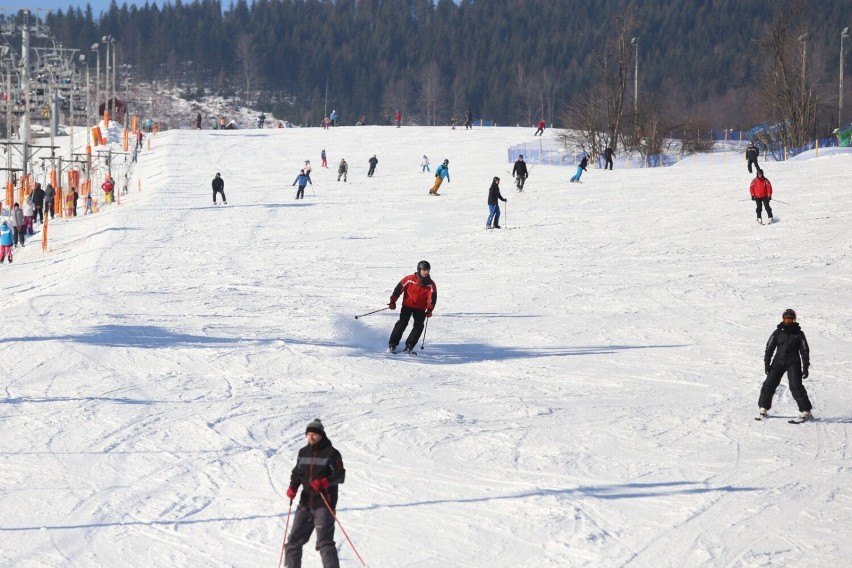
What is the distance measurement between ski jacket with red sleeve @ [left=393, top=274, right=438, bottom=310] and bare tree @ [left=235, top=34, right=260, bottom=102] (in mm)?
133970

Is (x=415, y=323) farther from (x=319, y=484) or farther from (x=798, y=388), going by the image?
(x=319, y=484)

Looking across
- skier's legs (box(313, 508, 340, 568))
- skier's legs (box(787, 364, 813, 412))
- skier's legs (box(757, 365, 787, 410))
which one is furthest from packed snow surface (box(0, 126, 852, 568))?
skier's legs (box(313, 508, 340, 568))

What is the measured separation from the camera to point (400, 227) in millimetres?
26203

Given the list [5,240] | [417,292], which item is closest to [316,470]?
[417,292]

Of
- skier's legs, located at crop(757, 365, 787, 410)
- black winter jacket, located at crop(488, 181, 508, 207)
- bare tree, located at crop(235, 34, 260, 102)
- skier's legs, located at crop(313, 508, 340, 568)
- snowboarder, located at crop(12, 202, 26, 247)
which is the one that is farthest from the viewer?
bare tree, located at crop(235, 34, 260, 102)

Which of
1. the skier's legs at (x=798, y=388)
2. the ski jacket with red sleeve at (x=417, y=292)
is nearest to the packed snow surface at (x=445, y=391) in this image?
the skier's legs at (x=798, y=388)

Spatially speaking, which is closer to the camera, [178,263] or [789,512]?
[789,512]

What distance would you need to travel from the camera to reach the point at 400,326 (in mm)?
13648

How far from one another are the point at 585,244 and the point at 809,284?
18.0ft

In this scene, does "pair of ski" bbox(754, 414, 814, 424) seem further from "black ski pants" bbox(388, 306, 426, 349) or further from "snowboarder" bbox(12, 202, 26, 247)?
"snowboarder" bbox(12, 202, 26, 247)

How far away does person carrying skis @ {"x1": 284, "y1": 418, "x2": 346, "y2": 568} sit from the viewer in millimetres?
6441

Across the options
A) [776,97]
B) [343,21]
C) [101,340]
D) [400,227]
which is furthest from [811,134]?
[343,21]

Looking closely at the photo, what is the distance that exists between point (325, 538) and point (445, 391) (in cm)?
546

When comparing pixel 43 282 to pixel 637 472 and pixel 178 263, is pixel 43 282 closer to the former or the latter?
pixel 178 263
